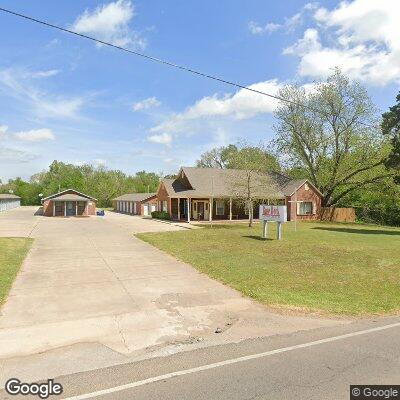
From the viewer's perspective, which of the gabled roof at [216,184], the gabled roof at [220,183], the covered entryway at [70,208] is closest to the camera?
the gabled roof at [216,184]

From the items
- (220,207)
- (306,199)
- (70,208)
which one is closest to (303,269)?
(220,207)

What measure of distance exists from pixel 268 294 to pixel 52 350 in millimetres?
5883

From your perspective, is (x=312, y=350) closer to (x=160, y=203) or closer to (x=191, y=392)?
(x=191, y=392)

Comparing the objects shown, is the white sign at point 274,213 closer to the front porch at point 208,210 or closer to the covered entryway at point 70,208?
the front porch at point 208,210

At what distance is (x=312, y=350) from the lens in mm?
6242

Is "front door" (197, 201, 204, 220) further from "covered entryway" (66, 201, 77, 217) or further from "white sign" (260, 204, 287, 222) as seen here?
"covered entryway" (66, 201, 77, 217)

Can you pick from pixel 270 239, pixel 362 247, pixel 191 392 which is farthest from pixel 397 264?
pixel 191 392

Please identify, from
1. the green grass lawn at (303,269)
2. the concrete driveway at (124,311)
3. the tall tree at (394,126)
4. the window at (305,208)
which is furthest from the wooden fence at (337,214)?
the concrete driveway at (124,311)

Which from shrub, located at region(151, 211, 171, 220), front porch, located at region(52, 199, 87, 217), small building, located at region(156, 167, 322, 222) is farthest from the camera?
front porch, located at region(52, 199, 87, 217)

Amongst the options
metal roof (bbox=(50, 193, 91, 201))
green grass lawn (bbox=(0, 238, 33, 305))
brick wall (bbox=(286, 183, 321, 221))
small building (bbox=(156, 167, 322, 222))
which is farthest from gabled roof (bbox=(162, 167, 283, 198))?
green grass lawn (bbox=(0, 238, 33, 305))

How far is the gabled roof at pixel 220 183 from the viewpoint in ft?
118

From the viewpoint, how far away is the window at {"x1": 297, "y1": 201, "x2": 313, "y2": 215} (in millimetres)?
41034
